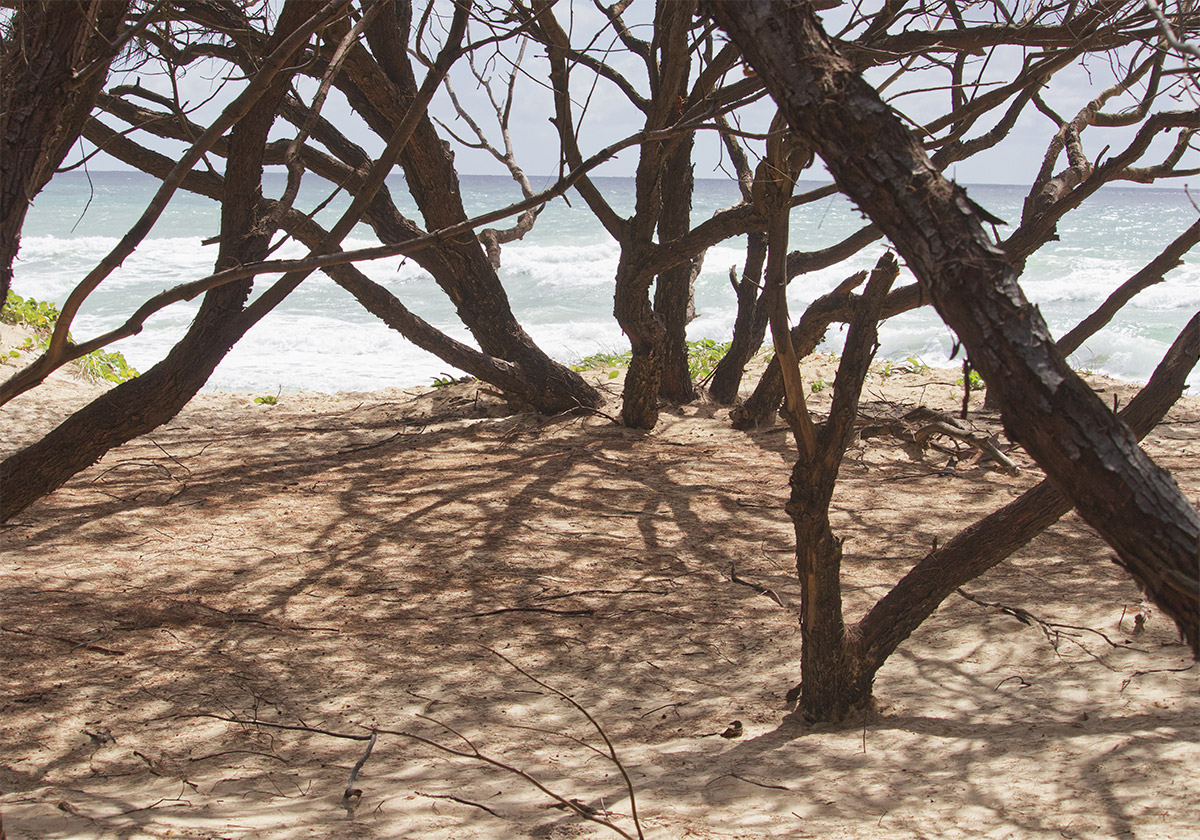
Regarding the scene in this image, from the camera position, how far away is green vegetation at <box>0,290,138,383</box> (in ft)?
22.3

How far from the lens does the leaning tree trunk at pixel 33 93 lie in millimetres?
1947

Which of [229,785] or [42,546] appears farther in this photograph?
[42,546]

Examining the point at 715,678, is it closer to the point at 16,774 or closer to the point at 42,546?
the point at 16,774

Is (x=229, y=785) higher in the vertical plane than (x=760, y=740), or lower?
lower

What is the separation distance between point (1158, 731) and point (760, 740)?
1000mm

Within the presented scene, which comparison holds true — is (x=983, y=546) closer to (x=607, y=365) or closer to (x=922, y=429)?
(x=922, y=429)

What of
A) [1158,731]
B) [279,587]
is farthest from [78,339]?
[1158,731]

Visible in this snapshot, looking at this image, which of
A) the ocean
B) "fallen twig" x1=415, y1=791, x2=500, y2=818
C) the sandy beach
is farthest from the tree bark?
the ocean

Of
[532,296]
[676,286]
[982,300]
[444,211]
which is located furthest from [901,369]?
[532,296]

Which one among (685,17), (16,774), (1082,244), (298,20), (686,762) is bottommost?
(16,774)

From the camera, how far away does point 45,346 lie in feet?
23.1

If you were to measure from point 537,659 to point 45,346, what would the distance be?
5948 mm

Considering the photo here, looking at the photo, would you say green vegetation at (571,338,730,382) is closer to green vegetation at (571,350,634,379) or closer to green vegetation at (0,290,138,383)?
green vegetation at (571,350,634,379)

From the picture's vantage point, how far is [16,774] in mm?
2176
